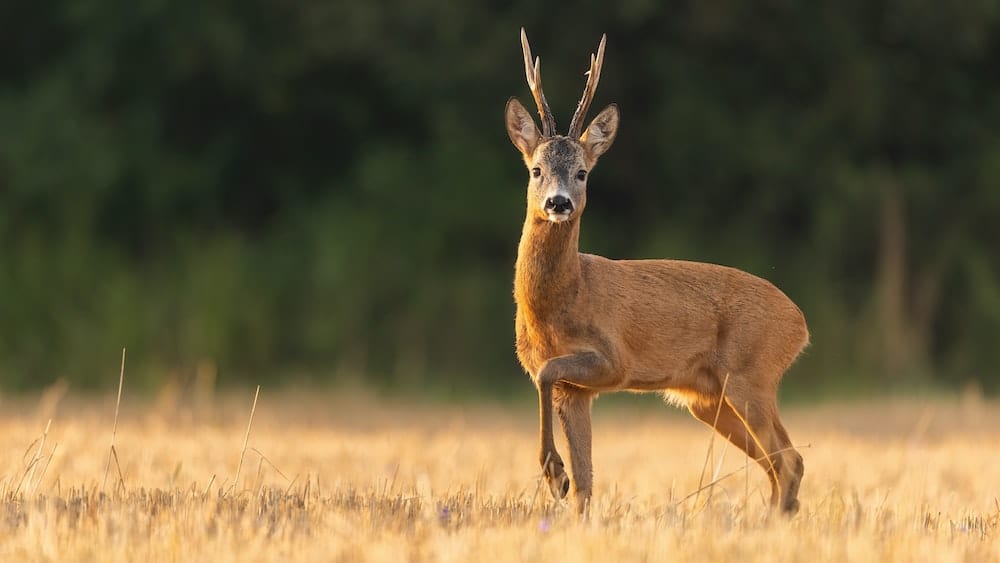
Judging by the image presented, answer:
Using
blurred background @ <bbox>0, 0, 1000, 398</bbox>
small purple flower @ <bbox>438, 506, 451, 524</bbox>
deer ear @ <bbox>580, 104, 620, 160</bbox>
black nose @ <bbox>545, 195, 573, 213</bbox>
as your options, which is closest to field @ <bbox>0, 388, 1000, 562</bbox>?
small purple flower @ <bbox>438, 506, 451, 524</bbox>

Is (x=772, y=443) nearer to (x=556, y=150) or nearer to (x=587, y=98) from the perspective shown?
(x=556, y=150)

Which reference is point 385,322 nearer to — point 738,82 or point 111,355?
point 111,355

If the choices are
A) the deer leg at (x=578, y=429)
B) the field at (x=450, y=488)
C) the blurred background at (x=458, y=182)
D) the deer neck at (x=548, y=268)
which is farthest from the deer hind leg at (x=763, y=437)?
the blurred background at (x=458, y=182)

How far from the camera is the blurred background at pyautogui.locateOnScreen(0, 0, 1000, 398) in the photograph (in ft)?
65.1

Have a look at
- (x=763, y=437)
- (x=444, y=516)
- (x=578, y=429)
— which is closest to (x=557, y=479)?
(x=578, y=429)

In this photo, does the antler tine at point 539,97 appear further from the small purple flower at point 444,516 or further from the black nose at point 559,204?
the small purple flower at point 444,516

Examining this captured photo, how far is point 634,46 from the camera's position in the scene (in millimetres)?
21188

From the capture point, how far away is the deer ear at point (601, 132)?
27.2 feet

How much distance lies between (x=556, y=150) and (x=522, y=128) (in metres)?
0.43

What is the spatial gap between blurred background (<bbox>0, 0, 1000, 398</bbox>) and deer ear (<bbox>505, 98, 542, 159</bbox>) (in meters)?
10.9

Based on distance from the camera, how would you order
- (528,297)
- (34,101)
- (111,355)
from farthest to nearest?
(34,101)
(111,355)
(528,297)

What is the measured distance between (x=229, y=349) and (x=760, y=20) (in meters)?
7.55

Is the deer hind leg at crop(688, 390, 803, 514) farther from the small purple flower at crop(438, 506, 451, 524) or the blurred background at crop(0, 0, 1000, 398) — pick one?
the blurred background at crop(0, 0, 1000, 398)

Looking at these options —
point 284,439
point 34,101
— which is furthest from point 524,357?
point 34,101
